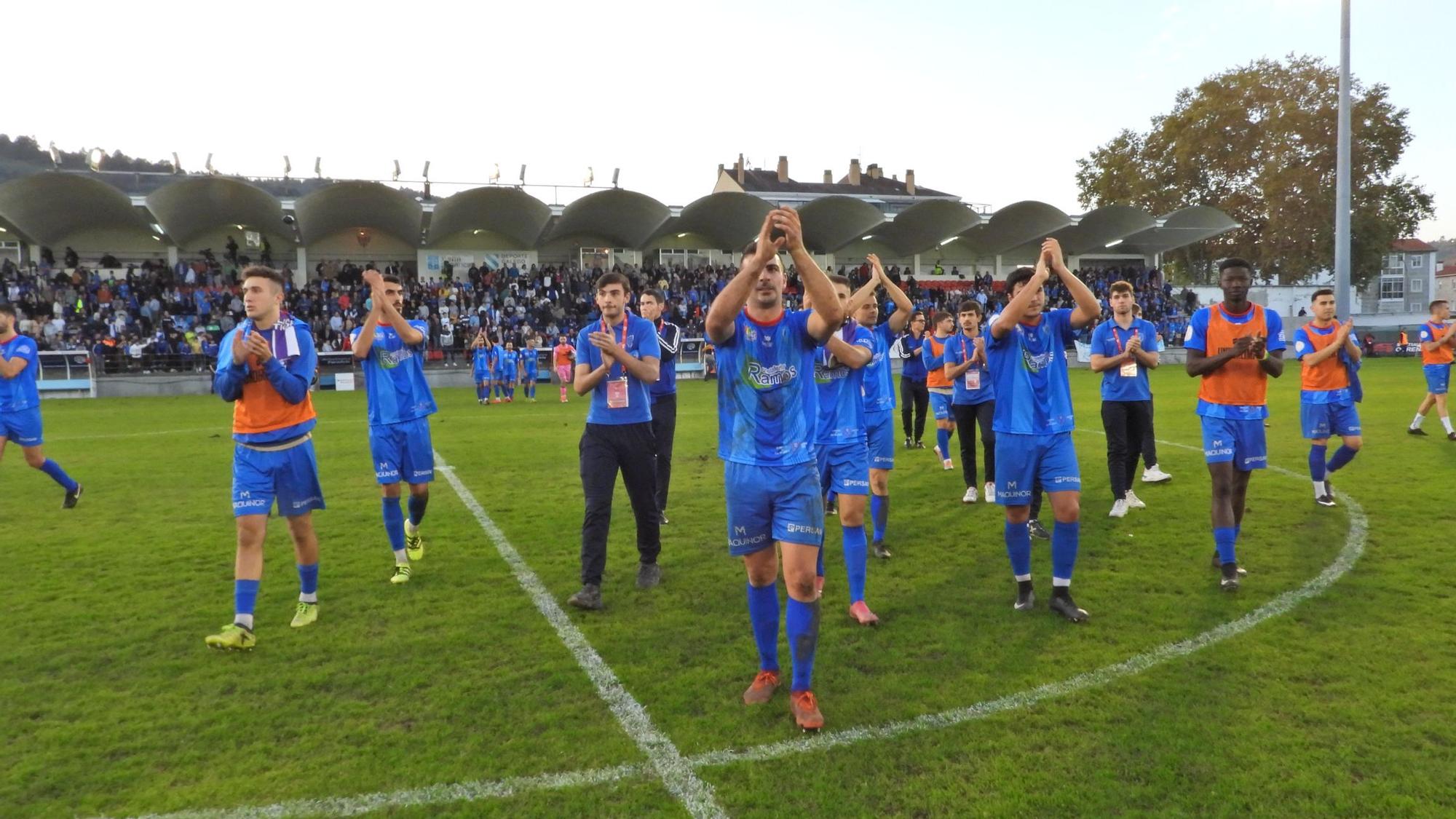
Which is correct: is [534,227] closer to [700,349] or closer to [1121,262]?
[700,349]

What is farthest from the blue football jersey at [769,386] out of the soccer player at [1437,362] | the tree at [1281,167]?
the tree at [1281,167]

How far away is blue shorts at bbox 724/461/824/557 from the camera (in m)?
3.93

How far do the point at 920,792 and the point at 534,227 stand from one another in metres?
37.0

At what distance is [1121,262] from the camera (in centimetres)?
5181

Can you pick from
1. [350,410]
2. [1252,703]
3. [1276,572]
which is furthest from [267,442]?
[350,410]

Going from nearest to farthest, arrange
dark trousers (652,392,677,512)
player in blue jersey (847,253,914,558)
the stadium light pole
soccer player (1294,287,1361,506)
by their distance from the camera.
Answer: player in blue jersey (847,253,914,558), dark trousers (652,392,677,512), soccer player (1294,287,1361,506), the stadium light pole

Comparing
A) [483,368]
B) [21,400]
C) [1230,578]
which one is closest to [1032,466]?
[1230,578]

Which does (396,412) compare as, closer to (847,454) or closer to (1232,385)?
(847,454)

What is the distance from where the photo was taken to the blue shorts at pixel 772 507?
12.9 feet

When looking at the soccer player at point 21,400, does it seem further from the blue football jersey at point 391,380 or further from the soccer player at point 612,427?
the soccer player at point 612,427

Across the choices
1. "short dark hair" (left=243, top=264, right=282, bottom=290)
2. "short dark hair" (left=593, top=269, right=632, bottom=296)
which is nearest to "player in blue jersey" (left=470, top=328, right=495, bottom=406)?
"short dark hair" (left=593, top=269, right=632, bottom=296)

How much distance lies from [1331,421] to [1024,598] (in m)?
5.32

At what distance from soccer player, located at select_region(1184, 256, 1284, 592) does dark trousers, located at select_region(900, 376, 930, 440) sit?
585cm

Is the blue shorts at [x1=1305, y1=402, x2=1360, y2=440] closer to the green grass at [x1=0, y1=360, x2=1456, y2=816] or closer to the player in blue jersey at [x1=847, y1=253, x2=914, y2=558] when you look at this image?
the green grass at [x1=0, y1=360, x2=1456, y2=816]
